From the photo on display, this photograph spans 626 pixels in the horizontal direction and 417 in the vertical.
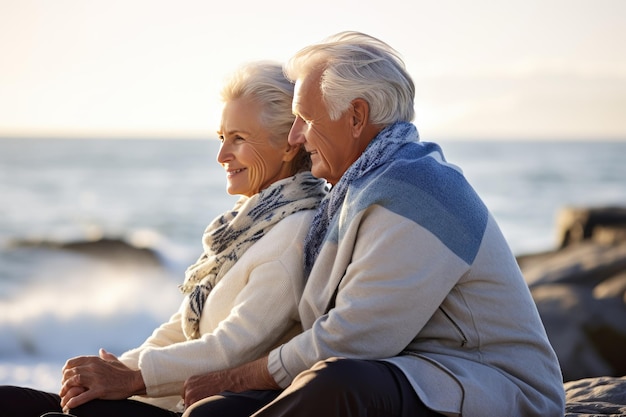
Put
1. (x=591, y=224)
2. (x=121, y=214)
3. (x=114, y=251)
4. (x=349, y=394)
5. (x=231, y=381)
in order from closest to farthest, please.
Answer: (x=349, y=394)
(x=231, y=381)
(x=591, y=224)
(x=114, y=251)
(x=121, y=214)

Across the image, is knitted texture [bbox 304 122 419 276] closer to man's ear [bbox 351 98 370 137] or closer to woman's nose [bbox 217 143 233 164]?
man's ear [bbox 351 98 370 137]

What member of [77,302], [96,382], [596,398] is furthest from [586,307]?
[77,302]

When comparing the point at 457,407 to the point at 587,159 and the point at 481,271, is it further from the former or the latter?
the point at 587,159

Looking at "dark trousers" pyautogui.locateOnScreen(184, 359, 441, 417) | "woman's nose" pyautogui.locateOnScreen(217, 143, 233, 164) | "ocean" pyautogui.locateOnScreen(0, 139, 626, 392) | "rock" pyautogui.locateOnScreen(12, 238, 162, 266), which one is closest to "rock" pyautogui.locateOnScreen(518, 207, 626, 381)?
"ocean" pyautogui.locateOnScreen(0, 139, 626, 392)

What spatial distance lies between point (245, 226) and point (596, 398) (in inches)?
49.3

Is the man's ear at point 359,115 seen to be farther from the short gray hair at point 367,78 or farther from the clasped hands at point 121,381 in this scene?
the clasped hands at point 121,381

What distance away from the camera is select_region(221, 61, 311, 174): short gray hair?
318 centimetres

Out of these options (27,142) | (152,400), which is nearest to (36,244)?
(152,400)

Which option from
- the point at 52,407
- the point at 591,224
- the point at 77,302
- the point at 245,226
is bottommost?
the point at 77,302

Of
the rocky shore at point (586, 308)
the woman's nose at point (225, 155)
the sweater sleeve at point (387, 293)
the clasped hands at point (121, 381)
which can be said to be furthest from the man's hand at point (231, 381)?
the rocky shore at point (586, 308)

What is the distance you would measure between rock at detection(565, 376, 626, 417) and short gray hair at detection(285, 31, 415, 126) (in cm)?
105

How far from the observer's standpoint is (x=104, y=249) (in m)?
13.3

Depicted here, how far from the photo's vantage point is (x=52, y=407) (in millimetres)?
3035

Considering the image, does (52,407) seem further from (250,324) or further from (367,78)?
(367,78)
